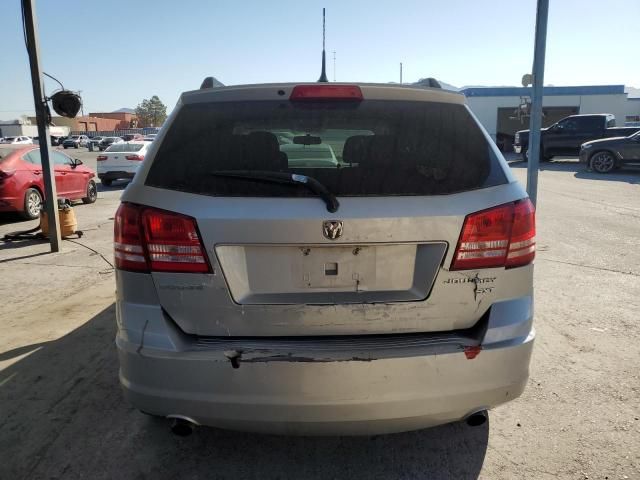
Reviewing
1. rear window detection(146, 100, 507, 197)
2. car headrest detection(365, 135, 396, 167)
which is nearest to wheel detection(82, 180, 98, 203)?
rear window detection(146, 100, 507, 197)

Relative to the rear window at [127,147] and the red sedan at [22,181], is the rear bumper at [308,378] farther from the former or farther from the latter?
the rear window at [127,147]

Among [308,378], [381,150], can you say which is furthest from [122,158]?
[308,378]

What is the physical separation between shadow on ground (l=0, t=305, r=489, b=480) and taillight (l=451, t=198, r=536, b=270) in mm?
1106

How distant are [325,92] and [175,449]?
2.01m

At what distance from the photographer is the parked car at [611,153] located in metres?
17.8

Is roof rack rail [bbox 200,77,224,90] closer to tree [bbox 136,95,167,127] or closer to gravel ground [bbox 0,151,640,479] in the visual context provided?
gravel ground [bbox 0,151,640,479]

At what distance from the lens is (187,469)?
99.4 inches

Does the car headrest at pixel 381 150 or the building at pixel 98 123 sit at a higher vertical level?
the building at pixel 98 123

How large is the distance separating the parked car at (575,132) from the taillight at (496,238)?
22767mm

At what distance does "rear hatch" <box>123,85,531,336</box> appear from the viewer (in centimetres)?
205

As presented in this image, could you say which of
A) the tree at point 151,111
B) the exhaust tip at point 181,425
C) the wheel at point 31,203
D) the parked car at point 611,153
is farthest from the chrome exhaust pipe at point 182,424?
the tree at point 151,111

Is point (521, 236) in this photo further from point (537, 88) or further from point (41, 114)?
point (41, 114)

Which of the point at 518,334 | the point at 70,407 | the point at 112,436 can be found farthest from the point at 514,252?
the point at 70,407

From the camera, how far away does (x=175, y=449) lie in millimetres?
2693
